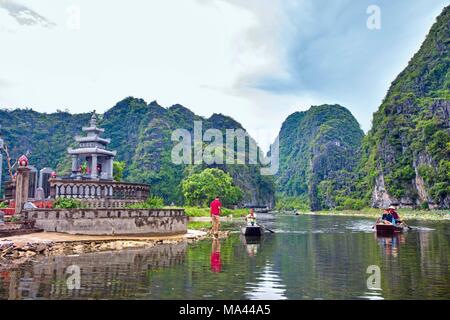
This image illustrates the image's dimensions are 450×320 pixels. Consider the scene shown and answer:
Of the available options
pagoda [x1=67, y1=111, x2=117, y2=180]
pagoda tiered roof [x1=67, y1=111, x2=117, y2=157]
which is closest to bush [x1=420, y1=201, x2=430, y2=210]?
pagoda tiered roof [x1=67, y1=111, x2=117, y2=157]

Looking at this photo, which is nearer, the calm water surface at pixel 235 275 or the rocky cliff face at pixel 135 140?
the calm water surface at pixel 235 275

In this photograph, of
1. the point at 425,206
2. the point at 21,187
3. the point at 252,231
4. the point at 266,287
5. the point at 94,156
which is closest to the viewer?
the point at 266,287

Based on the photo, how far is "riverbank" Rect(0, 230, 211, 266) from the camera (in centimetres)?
2319

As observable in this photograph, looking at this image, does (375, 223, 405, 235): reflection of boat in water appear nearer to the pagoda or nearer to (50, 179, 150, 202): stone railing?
(50, 179, 150, 202): stone railing

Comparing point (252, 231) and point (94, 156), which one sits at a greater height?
point (94, 156)

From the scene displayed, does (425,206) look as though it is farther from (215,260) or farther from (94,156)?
(215,260)

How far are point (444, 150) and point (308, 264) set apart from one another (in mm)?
Result: 99248

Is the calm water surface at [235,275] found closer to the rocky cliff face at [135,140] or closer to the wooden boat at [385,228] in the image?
the wooden boat at [385,228]

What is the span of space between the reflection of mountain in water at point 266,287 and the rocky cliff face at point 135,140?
9785 centimetres

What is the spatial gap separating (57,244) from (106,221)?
273 inches

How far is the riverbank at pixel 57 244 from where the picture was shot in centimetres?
2319

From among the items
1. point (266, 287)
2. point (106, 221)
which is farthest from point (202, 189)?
point (266, 287)

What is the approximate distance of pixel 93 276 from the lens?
17953 millimetres

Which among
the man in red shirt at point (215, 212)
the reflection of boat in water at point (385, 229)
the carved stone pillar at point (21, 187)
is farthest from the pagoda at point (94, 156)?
the reflection of boat in water at point (385, 229)
